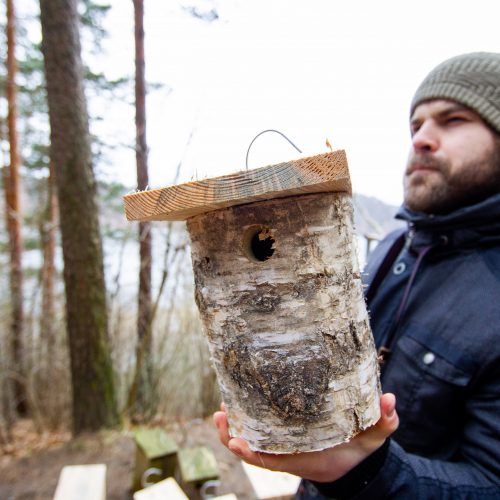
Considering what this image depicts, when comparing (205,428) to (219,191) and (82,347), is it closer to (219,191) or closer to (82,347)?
(82,347)

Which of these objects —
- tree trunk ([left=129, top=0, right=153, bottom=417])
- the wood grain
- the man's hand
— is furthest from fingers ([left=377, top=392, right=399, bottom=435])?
tree trunk ([left=129, top=0, right=153, bottom=417])

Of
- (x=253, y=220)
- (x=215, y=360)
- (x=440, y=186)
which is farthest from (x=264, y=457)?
(x=440, y=186)

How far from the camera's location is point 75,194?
4.26 meters

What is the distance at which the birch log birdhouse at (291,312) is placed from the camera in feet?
3.76

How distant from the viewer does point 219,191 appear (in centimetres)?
103

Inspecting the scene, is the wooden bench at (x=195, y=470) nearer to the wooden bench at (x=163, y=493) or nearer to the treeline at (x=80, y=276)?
the wooden bench at (x=163, y=493)

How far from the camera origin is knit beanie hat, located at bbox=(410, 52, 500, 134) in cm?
153

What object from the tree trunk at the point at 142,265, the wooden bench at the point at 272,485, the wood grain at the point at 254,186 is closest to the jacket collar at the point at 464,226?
the wood grain at the point at 254,186

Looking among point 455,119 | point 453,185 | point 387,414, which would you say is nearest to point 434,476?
point 387,414

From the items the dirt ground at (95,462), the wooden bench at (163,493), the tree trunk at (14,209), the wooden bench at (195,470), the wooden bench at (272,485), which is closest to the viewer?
the wooden bench at (163,493)

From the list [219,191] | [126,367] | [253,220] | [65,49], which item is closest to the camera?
[219,191]

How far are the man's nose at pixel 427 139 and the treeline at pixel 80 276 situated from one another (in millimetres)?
2744

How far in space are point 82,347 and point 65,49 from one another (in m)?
3.13

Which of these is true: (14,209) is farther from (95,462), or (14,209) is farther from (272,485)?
(272,485)
